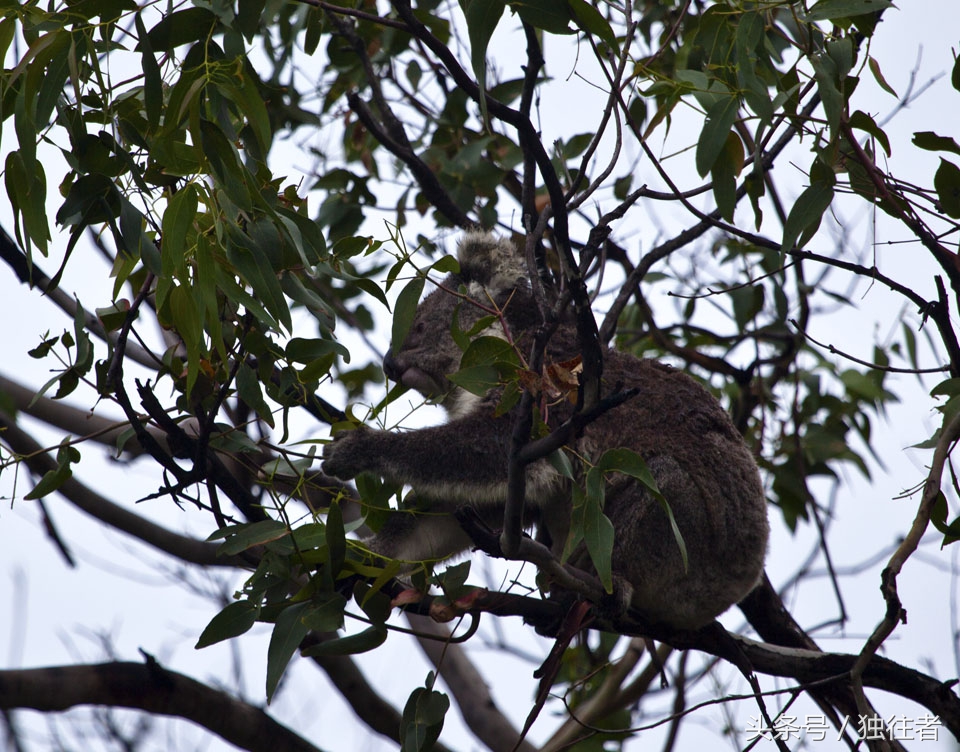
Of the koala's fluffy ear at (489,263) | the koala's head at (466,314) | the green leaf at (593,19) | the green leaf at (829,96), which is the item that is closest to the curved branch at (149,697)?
the koala's head at (466,314)

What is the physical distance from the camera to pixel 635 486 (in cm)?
265

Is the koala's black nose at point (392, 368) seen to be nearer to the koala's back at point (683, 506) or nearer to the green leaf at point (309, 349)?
the koala's back at point (683, 506)

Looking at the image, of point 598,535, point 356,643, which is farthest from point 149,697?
point 598,535

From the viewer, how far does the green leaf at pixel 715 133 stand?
1.82m

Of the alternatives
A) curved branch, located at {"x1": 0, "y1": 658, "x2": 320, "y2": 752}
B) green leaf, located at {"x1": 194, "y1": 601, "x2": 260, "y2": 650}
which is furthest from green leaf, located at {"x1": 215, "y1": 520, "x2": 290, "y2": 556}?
curved branch, located at {"x1": 0, "y1": 658, "x2": 320, "y2": 752}

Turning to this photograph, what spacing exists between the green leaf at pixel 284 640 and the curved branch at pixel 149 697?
0.82m

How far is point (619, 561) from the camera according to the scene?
258 cm

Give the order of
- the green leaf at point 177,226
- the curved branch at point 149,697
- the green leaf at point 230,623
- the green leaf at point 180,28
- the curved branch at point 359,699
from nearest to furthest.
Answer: the green leaf at point 177,226, the green leaf at point 180,28, the green leaf at point 230,623, the curved branch at point 149,697, the curved branch at point 359,699

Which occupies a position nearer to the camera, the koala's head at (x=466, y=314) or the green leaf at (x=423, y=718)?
the green leaf at (x=423, y=718)

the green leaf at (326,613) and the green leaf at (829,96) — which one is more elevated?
the green leaf at (829,96)

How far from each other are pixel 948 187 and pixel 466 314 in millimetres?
1780

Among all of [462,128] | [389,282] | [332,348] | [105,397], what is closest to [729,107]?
[389,282]

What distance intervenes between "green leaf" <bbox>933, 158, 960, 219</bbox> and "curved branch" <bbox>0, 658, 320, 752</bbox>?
2.19 m

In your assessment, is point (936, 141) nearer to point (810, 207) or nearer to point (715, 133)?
point (810, 207)
